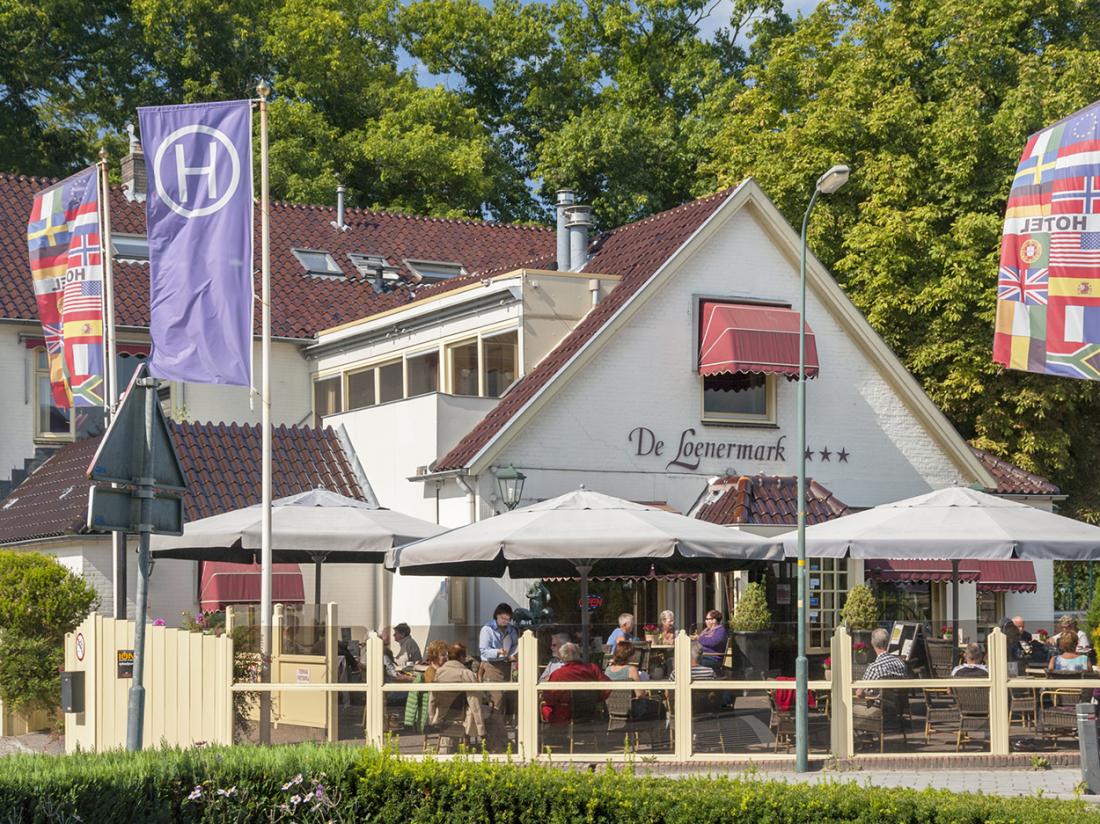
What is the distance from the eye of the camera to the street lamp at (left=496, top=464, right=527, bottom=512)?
86.7 ft

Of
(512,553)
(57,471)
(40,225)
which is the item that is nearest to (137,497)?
(512,553)

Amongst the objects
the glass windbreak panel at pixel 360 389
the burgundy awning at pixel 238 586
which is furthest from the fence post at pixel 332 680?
the glass windbreak panel at pixel 360 389

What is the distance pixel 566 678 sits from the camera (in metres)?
18.5

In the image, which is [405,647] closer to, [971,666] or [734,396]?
[971,666]

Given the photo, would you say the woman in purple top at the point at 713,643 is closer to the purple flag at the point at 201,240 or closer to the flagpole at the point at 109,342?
the purple flag at the point at 201,240

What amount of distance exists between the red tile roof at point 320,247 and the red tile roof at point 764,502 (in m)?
6.85

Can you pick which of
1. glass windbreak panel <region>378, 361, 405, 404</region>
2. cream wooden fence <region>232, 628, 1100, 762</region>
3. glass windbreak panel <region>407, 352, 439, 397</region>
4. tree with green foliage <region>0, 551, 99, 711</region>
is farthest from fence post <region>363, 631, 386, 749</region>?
glass windbreak panel <region>378, 361, 405, 404</region>

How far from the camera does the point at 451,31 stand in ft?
169

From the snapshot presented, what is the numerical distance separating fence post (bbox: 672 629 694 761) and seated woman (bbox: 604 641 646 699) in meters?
0.86

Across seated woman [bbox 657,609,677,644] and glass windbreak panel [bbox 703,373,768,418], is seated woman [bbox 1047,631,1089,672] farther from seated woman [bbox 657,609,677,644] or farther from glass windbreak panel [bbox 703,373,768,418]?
glass windbreak panel [bbox 703,373,768,418]

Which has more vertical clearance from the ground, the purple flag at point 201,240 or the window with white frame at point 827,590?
the purple flag at point 201,240

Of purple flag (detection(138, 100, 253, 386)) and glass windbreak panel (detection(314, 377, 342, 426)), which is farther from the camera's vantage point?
glass windbreak panel (detection(314, 377, 342, 426))

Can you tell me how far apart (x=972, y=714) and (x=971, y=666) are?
69cm

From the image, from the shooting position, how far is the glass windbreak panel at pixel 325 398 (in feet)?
109
